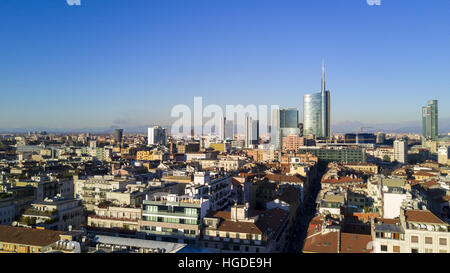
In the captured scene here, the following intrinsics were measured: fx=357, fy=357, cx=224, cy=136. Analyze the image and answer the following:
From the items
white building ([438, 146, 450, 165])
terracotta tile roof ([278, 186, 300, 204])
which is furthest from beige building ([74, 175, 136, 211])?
white building ([438, 146, 450, 165])

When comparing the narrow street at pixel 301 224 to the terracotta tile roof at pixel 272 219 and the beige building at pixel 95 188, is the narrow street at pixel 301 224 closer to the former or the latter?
the terracotta tile roof at pixel 272 219

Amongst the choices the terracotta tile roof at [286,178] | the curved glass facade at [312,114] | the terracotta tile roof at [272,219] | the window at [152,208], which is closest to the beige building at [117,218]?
the window at [152,208]

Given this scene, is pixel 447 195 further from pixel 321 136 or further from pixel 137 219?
pixel 321 136

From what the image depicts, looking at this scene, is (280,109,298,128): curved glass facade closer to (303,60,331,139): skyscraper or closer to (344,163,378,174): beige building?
(303,60,331,139): skyscraper

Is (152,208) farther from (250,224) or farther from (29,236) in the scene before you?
(29,236)

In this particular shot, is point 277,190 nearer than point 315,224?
No
